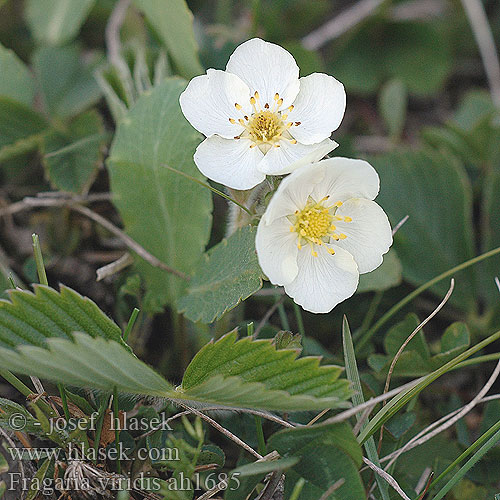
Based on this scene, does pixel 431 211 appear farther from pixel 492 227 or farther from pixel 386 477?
pixel 386 477

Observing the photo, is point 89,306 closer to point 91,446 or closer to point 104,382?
point 104,382

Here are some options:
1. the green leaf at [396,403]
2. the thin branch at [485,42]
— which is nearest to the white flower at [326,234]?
the green leaf at [396,403]

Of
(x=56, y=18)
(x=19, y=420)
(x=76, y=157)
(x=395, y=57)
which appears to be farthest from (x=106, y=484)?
(x=395, y=57)

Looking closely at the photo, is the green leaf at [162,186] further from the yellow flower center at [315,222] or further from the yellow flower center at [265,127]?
the yellow flower center at [315,222]

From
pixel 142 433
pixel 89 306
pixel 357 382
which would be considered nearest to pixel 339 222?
A: pixel 357 382

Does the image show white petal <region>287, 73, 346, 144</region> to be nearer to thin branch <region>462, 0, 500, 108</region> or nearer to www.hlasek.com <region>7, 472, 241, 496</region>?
www.hlasek.com <region>7, 472, 241, 496</region>

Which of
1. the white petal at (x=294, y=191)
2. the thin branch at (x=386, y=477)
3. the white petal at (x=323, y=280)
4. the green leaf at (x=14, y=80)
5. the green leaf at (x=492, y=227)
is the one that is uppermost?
the green leaf at (x=14, y=80)
